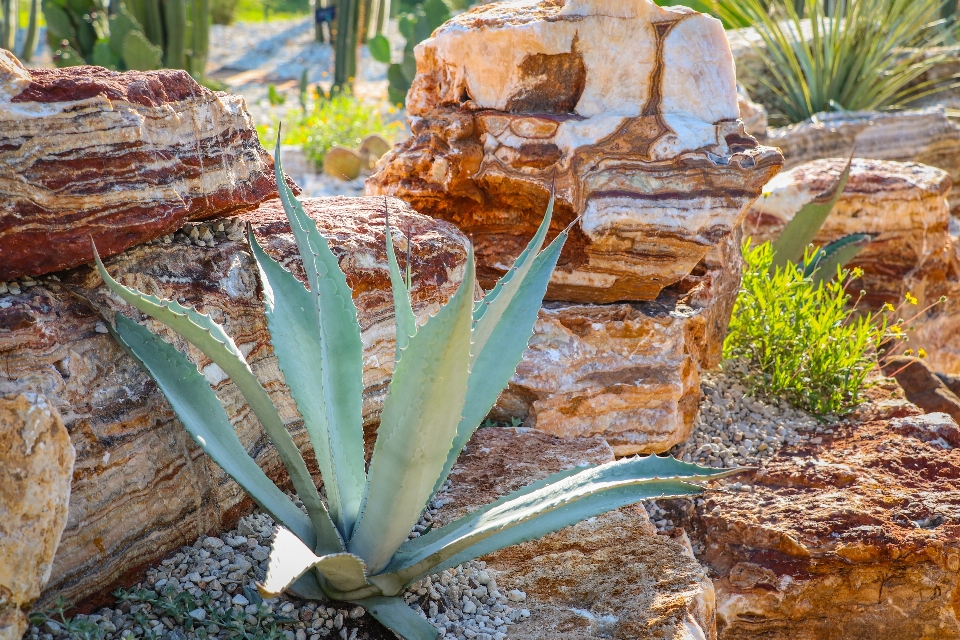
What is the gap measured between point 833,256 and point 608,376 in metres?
1.57

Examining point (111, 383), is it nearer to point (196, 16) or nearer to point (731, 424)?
point (731, 424)

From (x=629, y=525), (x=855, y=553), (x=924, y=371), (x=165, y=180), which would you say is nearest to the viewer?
(x=165, y=180)

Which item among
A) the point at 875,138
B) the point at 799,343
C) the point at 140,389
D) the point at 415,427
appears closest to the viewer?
the point at 415,427

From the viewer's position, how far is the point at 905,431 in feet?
9.80

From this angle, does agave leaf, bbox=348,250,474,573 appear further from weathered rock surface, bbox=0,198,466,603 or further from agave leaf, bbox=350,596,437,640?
weathered rock surface, bbox=0,198,466,603

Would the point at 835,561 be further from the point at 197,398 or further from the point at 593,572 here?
the point at 197,398

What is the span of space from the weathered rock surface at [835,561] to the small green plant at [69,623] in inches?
61.9

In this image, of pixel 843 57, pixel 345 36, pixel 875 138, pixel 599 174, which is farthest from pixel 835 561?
pixel 345 36

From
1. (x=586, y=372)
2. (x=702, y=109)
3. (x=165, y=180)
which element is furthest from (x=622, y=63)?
(x=165, y=180)

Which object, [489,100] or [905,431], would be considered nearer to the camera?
[489,100]

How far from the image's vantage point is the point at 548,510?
5.60 feet

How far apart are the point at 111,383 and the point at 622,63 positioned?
5.88 feet

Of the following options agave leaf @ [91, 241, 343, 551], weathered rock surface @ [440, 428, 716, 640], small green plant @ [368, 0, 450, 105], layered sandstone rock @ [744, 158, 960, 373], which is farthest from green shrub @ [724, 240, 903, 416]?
small green plant @ [368, 0, 450, 105]

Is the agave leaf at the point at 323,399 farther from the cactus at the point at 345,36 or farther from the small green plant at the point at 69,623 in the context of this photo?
the cactus at the point at 345,36
